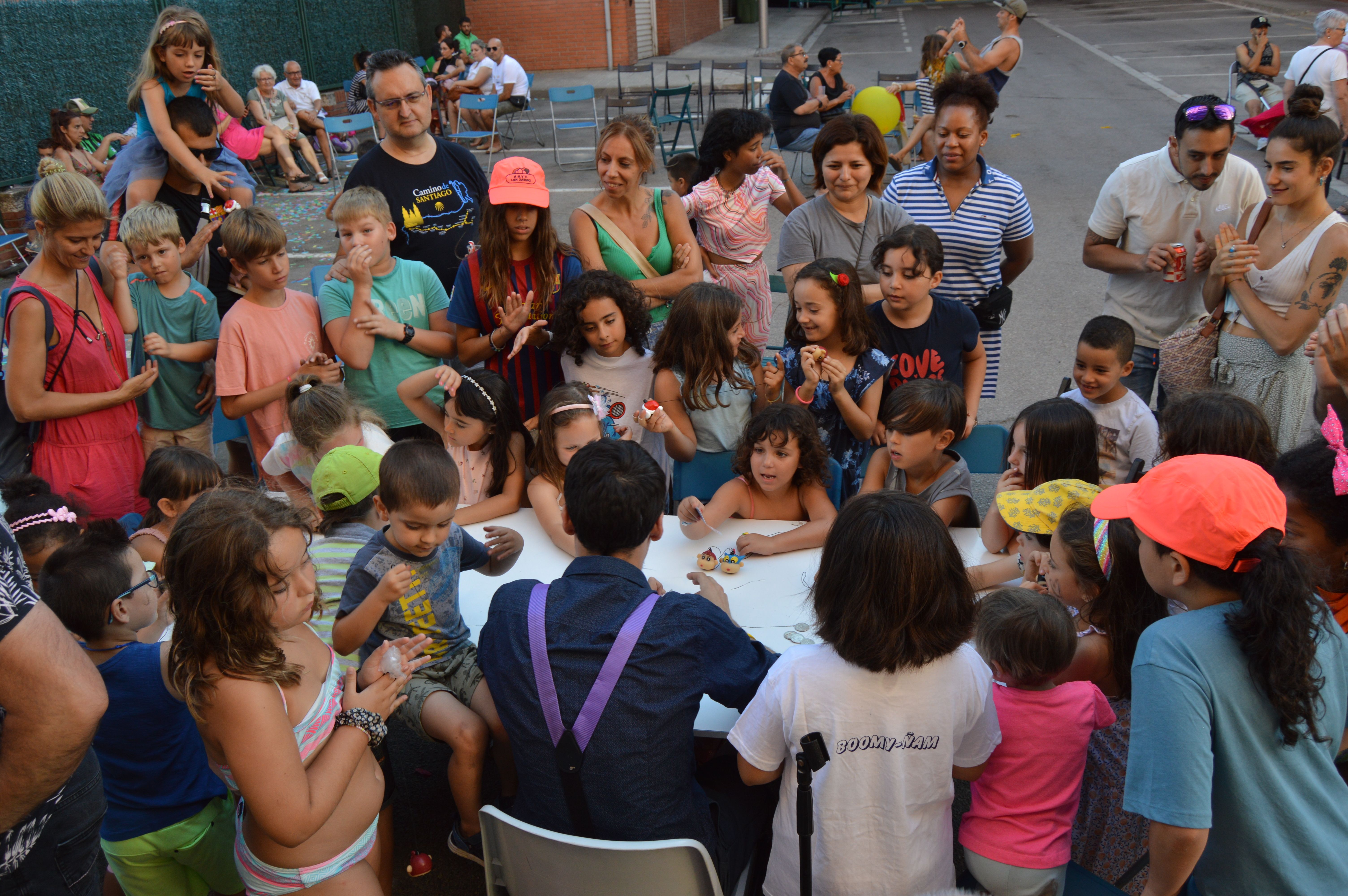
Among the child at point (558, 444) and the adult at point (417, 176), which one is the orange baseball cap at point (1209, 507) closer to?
the child at point (558, 444)

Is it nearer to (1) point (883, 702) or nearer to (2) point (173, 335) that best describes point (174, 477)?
(2) point (173, 335)

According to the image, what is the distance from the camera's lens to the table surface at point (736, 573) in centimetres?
258

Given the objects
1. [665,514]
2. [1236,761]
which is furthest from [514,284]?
[1236,761]

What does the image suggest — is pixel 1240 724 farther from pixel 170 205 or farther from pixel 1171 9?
pixel 1171 9

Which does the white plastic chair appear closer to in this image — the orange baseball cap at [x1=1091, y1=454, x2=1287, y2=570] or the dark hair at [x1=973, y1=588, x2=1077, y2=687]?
the dark hair at [x1=973, y1=588, x2=1077, y2=687]

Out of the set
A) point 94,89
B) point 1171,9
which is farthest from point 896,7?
point 94,89

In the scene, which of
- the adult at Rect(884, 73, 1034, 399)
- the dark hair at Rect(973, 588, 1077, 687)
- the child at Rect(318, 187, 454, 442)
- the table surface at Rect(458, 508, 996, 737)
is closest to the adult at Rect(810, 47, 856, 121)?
the adult at Rect(884, 73, 1034, 399)

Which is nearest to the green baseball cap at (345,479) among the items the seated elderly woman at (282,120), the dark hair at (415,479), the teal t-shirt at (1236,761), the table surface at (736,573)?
the dark hair at (415,479)

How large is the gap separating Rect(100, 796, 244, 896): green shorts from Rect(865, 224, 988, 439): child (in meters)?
2.71

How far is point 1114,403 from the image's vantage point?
3.24 metres

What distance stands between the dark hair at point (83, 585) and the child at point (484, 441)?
125cm

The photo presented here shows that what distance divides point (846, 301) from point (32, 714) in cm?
279

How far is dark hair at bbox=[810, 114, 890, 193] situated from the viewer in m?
3.84

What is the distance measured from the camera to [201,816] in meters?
2.19
